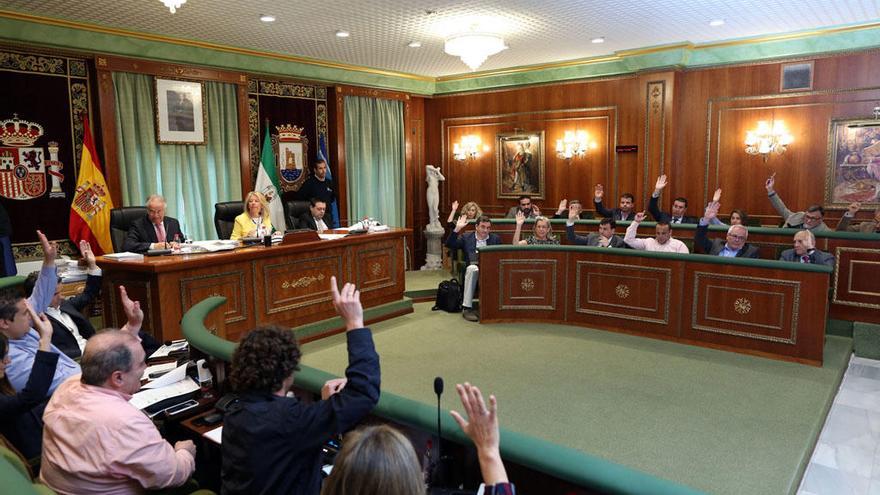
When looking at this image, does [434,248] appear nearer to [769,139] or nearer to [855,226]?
[769,139]

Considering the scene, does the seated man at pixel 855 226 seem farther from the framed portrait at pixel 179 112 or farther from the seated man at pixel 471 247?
the framed portrait at pixel 179 112

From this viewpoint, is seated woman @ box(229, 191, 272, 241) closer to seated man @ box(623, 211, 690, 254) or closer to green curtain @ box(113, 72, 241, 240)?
green curtain @ box(113, 72, 241, 240)

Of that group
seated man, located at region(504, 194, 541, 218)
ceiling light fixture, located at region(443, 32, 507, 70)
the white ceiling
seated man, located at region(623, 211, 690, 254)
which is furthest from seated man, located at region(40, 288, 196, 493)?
seated man, located at region(504, 194, 541, 218)

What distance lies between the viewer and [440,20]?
6.95 meters

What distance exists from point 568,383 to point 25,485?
4.29m

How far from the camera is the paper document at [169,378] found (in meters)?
3.09

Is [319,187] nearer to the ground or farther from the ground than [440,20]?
nearer to the ground

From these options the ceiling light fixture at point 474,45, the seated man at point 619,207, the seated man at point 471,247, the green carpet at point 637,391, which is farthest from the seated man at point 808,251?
the ceiling light fixture at point 474,45

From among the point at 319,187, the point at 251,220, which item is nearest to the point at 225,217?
the point at 251,220

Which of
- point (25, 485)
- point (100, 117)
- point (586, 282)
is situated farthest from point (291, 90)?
point (25, 485)

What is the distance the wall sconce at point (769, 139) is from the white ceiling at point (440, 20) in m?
1.27

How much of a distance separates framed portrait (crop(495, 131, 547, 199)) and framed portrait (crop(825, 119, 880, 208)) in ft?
13.8

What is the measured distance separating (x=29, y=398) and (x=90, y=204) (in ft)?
17.5

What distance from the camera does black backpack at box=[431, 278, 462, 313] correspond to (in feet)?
25.6
